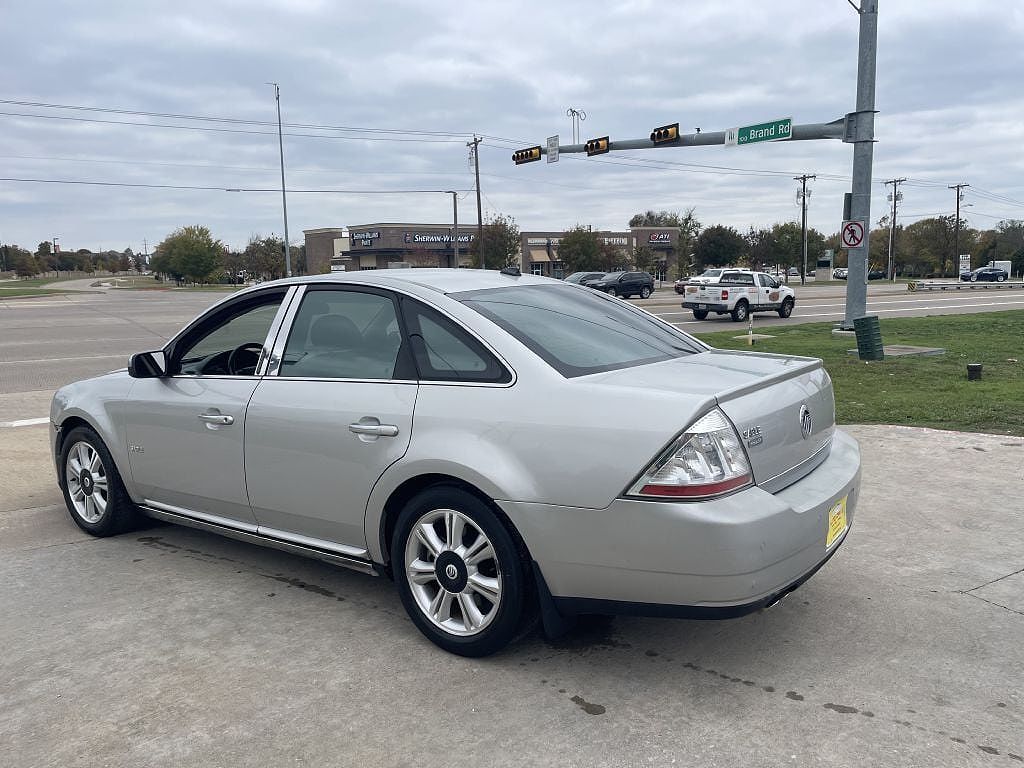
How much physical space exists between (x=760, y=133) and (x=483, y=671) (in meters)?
23.6

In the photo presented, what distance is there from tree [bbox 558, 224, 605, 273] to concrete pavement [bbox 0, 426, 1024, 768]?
7103cm

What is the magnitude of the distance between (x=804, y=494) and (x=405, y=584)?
66.2 inches

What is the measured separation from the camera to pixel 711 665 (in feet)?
11.3

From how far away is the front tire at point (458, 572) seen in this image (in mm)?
3348

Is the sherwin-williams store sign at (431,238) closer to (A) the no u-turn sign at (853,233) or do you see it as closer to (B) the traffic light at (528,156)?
(B) the traffic light at (528,156)

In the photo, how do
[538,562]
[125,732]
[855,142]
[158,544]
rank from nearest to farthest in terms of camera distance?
1. [125,732]
2. [538,562]
3. [158,544]
4. [855,142]

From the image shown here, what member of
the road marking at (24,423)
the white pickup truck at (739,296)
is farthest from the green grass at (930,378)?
the road marking at (24,423)

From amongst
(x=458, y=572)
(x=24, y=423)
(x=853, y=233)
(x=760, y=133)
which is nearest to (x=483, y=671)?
(x=458, y=572)

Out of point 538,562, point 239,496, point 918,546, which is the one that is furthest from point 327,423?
point 918,546

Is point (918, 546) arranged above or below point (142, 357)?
below

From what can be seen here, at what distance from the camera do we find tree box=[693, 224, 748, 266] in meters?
86.5

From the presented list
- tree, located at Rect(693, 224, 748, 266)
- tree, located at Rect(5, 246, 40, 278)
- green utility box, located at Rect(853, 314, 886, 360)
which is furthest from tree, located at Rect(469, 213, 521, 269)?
tree, located at Rect(5, 246, 40, 278)

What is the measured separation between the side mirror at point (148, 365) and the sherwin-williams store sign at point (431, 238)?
8276 cm

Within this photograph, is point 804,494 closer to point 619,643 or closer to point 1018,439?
point 619,643
